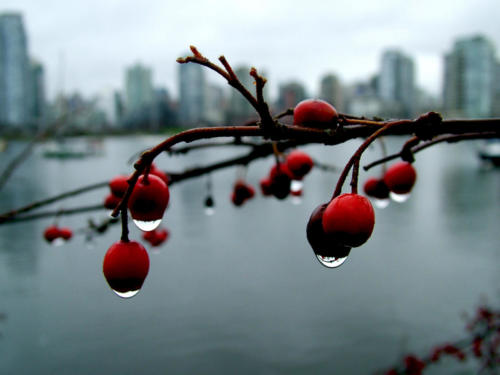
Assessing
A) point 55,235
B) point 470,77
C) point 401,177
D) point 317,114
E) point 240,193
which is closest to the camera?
point 317,114

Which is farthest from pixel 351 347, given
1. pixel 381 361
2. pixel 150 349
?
pixel 150 349

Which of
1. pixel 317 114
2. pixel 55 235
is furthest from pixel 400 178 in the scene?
pixel 55 235

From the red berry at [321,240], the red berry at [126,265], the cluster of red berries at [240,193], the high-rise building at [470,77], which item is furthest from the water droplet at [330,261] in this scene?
the high-rise building at [470,77]

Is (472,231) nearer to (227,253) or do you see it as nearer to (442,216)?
(442,216)

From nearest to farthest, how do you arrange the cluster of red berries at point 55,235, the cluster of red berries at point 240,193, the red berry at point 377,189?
the red berry at point 377,189
the cluster of red berries at point 240,193
the cluster of red berries at point 55,235

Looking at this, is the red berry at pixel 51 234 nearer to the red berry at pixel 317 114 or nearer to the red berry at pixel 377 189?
the red berry at pixel 377 189

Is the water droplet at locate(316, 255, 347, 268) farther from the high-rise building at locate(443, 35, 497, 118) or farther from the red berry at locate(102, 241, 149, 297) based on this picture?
the high-rise building at locate(443, 35, 497, 118)

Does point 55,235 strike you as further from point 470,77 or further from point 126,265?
point 470,77
